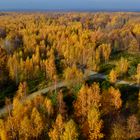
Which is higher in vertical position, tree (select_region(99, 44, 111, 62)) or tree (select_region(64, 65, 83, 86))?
tree (select_region(64, 65, 83, 86))

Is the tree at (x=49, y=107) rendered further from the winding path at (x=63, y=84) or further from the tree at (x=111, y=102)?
the winding path at (x=63, y=84)

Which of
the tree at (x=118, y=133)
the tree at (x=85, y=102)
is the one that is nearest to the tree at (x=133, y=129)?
the tree at (x=118, y=133)

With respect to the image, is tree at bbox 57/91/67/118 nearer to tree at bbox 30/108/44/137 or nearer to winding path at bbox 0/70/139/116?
tree at bbox 30/108/44/137

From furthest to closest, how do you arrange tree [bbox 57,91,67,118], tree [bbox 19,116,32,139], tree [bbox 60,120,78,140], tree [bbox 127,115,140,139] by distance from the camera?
1. tree [bbox 57,91,67,118]
2. tree [bbox 127,115,140,139]
3. tree [bbox 19,116,32,139]
4. tree [bbox 60,120,78,140]

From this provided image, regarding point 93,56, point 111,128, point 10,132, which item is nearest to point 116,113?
point 111,128

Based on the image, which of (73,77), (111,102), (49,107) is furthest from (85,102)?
(73,77)

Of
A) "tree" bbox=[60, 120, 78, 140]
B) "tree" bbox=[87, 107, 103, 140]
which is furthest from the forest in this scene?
"tree" bbox=[60, 120, 78, 140]

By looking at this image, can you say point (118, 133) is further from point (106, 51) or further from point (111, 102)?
point (106, 51)

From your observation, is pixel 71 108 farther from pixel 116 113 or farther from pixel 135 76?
pixel 135 76
